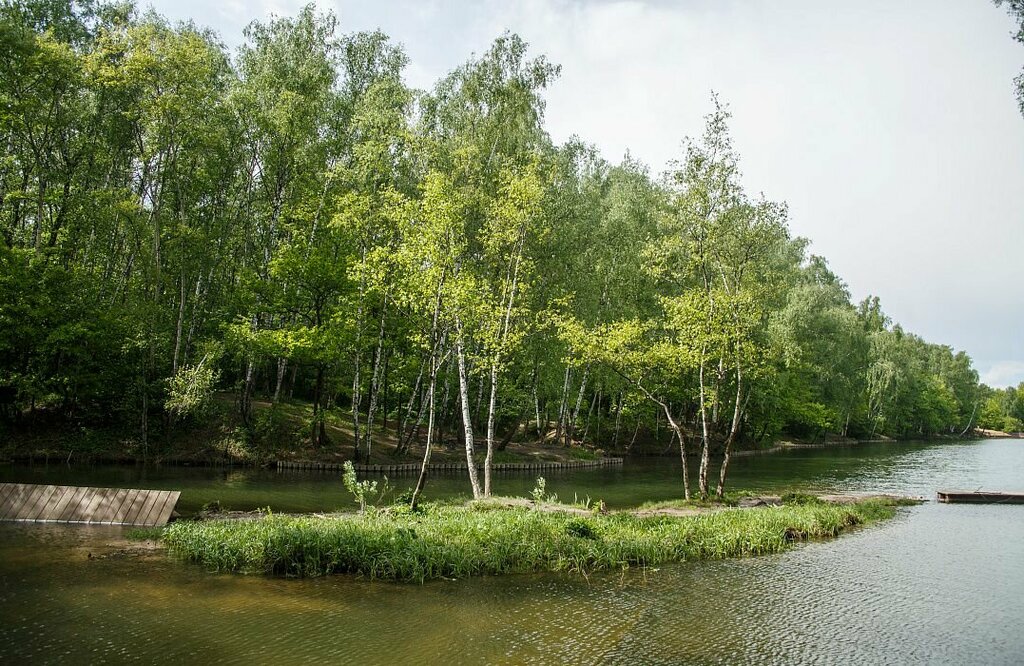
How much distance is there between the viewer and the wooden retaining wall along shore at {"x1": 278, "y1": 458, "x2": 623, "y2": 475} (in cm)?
3120

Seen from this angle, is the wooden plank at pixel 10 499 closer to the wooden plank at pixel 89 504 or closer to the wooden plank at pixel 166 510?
the wooden plank at pixel 89 504

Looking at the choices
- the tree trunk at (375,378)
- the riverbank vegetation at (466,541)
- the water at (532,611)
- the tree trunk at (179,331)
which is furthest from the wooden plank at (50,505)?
the tree trunk at (375,378)

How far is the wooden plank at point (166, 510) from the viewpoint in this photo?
16312 millimetres

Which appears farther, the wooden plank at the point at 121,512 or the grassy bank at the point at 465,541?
the wooden plank at the point at 121,512

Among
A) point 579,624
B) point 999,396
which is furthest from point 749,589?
point 999,396

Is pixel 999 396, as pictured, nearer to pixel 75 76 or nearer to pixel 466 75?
pixel 466 75

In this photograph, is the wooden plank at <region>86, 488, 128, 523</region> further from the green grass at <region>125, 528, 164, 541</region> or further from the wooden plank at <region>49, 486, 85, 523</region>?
the green grass at <region>125, 528, 164, 541</region>

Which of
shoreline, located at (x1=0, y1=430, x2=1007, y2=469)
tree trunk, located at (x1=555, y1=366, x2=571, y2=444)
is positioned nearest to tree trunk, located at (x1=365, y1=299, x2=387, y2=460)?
shoreline, located at (x1=0, y1=430, x2=1007, y2=469)

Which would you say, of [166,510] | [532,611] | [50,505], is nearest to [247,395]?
[50,505]

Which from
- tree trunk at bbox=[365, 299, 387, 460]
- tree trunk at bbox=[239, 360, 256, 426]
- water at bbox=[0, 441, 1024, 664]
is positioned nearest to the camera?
water at bbox=[0, 441, 1024, 664]

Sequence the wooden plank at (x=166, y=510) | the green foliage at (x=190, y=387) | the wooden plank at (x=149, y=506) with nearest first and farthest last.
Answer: the wooden plank at (x=166, y=510) → the wooden plank at (x=149, y=506) → the green foliage at (x=190, y=387)

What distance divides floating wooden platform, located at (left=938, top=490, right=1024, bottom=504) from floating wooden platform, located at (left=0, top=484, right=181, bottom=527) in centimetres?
3031

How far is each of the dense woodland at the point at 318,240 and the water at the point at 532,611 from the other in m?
8.83

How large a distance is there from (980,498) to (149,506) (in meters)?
32.4
